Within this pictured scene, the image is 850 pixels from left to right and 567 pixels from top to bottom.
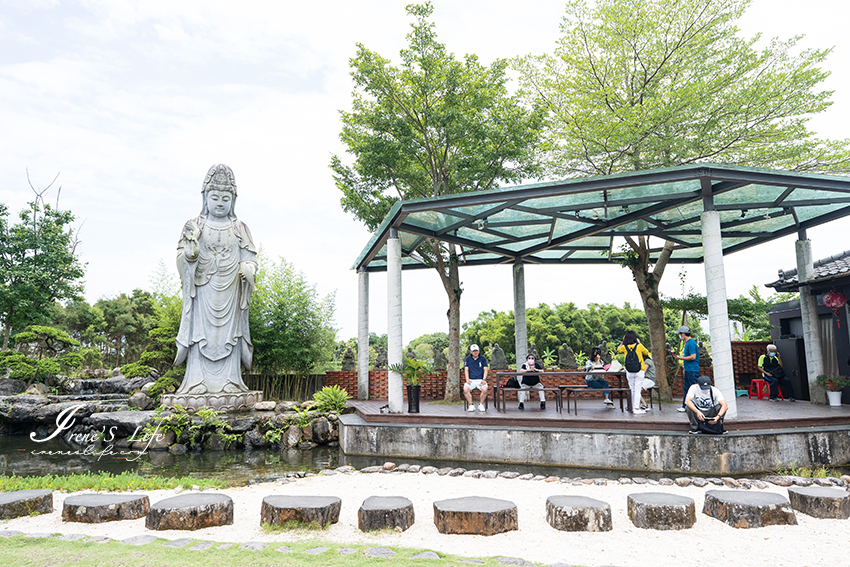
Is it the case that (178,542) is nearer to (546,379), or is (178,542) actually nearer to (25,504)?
(25,504)

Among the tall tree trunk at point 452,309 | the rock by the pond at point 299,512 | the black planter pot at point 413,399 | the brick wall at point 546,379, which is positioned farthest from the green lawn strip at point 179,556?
the brick wall at point 546,379

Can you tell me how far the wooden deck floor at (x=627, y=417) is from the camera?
7.07m

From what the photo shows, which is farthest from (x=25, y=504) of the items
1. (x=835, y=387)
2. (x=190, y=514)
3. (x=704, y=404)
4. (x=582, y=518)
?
(x=835, y=387)

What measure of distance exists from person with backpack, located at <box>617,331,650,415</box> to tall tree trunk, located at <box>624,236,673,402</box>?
96.5 inches

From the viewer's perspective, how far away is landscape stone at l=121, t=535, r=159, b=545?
11.7 feet

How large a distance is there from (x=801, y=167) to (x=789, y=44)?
9.15 feet

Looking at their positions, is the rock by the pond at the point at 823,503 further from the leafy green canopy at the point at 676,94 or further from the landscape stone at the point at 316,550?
the leafy green canopy at the point at 676,94

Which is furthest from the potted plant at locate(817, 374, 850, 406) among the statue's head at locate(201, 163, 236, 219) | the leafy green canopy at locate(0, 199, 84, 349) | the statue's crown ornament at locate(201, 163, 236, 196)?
the leafy green canopy at locate(0, 199, 84, 349)

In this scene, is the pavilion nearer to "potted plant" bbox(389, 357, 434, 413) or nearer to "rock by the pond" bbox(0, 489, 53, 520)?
"potted plant" bbox(389, 357, 434, 413)

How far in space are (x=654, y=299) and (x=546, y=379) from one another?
3.64 meters

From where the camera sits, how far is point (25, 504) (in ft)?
15.0

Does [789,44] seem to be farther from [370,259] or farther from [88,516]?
[88,516]

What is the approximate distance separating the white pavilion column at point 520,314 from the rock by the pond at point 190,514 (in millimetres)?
8636

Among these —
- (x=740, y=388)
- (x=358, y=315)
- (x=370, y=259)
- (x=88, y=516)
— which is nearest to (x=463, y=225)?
(x=370, y=259)
